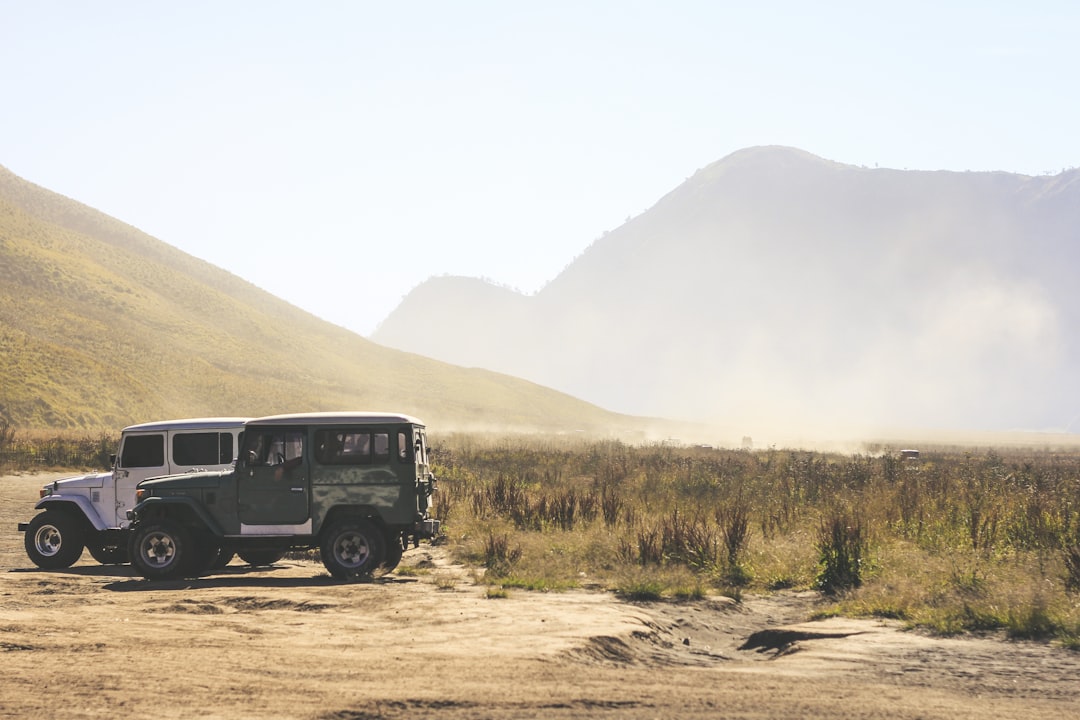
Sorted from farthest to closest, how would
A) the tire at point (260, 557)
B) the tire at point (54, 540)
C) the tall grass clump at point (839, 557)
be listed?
1. the tire at point (260, 557)
2. the tire at point (54, 540)
3. the tall grass clump at point (839, 557)


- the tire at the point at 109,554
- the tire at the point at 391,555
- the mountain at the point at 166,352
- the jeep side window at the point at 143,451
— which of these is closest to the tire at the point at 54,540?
the tire at the point at 109,554

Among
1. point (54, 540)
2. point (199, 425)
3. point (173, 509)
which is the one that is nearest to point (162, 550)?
point (173, 509)

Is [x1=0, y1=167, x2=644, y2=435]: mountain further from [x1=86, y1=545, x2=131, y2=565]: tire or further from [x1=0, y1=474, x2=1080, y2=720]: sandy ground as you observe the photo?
[x1=0, y1=474, x2=1080, y2=720]: sandy ground

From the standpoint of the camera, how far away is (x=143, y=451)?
58.1ft

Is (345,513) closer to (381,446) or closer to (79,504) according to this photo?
(381,446)

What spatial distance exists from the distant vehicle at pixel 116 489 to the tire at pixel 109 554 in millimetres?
163

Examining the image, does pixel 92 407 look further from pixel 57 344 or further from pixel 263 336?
pixel 263 336

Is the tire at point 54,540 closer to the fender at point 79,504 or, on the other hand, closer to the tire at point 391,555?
the fender at point 79,504

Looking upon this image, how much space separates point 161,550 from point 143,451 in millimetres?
2216

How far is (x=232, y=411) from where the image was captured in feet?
331

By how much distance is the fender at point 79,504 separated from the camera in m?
17.6

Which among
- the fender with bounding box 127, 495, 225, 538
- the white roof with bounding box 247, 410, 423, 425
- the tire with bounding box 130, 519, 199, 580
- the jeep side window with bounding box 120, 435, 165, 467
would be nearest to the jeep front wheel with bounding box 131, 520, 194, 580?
the tire with bounding box 130, 519, 199, 580

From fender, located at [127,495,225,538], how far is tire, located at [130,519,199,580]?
0.17 metres

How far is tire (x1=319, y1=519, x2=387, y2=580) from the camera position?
16031mm
